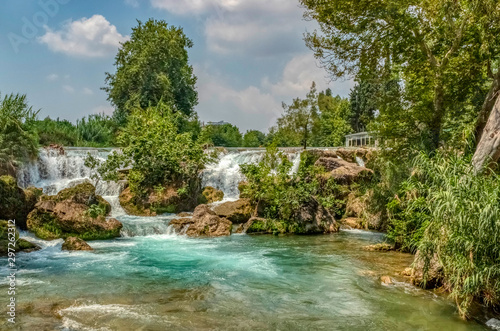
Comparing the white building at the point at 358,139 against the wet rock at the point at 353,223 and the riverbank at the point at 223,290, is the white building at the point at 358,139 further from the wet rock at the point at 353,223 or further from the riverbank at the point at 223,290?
the riverbank at the point at 223,290

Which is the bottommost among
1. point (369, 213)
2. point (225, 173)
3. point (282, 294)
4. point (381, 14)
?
point (282, 294)

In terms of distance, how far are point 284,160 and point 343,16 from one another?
21.5 feet

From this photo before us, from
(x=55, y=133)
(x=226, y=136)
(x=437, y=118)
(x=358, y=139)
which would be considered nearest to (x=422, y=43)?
(x=437, y=118)

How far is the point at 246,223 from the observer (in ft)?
51.0

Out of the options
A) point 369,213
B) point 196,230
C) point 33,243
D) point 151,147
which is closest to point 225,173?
point 151,147

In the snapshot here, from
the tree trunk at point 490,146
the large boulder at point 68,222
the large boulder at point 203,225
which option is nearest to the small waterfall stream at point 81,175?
the large boulder at point 203,225

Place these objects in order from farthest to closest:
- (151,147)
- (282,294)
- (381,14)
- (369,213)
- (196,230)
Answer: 1. (151,147)
2. (369,213)
3. (196,230)
4. (381,14)
5. (282,294)

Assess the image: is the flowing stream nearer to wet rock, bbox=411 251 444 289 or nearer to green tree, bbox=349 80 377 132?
wet rock, bbox=411 251 444 289

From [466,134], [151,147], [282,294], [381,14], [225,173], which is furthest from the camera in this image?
[225,173]

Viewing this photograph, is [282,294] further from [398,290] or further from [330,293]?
[398,290]

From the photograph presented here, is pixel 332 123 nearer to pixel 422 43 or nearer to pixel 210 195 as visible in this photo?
pixel 210 195

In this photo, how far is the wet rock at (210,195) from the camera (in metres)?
19.4

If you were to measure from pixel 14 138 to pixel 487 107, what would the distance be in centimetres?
1936

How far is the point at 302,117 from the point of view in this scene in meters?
29.1
